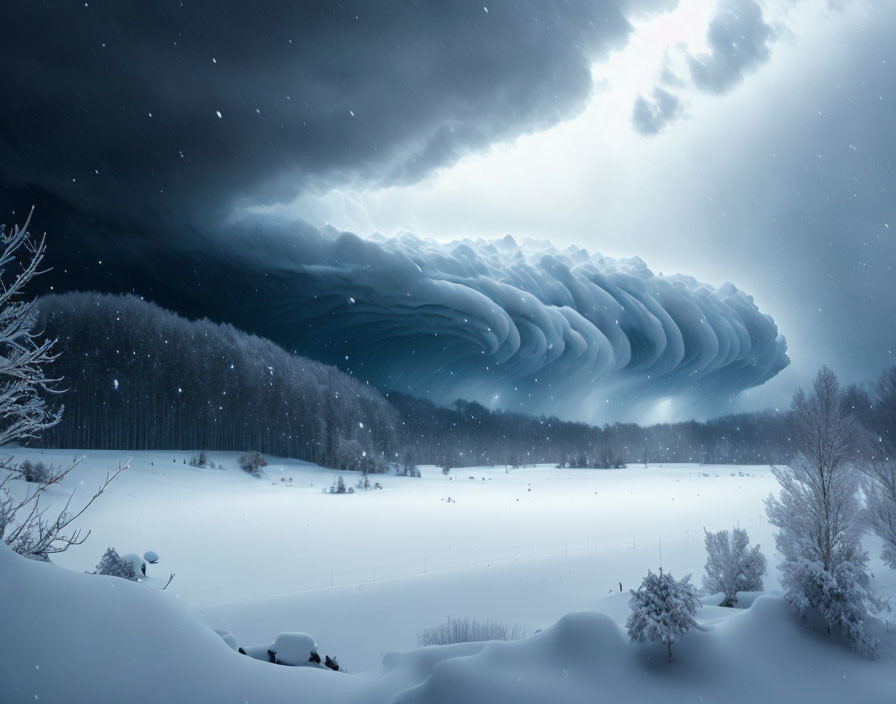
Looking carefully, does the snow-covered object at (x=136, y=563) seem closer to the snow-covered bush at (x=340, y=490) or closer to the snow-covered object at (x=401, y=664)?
the snow-covered object at (x=401, y=664)

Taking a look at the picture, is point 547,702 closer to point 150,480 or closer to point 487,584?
point 487,584

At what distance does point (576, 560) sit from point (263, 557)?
1840cm

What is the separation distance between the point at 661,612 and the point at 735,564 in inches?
531

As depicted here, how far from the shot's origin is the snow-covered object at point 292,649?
10.0 metres

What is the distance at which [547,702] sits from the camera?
7434 mm

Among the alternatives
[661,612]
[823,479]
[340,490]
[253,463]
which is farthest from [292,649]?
[253,463]

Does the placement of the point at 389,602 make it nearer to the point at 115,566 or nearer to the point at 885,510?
the point at 115,566

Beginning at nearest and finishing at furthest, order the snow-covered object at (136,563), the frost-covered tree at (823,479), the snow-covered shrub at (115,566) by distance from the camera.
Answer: the snow-covered shrub at (115,566) < the snow-covered object at (136,563) < the frost-covered tree at (823,479)

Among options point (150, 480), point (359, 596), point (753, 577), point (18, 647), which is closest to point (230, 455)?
point (150, 480)

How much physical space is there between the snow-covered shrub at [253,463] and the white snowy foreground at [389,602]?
5040mm

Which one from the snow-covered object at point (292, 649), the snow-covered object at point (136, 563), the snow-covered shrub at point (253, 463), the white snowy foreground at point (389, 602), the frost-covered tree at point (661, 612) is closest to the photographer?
the white snowy foreground at point (389, 602)

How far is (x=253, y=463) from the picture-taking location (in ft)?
234

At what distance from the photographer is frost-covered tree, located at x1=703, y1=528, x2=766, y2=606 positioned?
19703 mm

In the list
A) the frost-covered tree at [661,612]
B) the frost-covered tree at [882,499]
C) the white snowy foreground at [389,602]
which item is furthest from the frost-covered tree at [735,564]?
the frost-covered tree at [661,612]
